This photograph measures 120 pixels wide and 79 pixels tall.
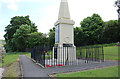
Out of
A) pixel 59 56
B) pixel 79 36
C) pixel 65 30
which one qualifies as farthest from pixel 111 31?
pixel 59 56

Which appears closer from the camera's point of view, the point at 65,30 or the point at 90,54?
the point at 90,54

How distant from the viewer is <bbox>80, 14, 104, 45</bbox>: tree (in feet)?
100.0

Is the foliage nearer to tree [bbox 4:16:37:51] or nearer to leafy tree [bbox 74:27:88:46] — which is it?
A: tree [bbox 4:16:37:51]

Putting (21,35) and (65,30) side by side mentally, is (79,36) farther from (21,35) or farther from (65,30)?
(65,30)

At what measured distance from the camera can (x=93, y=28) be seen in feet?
104

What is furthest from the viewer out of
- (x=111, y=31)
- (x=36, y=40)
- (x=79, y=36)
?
(x=79, y=36)

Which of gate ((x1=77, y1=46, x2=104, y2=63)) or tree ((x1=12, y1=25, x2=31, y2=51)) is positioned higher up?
tree ((x1=12, y1=25, x2=31, y2=51))

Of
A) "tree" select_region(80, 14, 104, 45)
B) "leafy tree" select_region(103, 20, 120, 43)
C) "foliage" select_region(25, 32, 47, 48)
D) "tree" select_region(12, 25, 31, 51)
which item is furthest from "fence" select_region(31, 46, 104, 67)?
"tree" select_region(80, 14, 104, 45)

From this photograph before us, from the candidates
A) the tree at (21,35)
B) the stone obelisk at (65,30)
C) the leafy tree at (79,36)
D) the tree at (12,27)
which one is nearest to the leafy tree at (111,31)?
the leafy tree at (79,36)

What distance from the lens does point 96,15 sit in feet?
113

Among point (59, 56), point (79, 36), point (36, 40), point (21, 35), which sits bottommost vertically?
point (59, 56)

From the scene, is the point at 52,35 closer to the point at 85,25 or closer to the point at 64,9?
the point at 85,25

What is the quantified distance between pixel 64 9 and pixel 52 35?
1695 cm

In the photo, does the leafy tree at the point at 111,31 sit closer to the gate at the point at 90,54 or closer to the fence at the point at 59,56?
the gate at the point at 90,54
